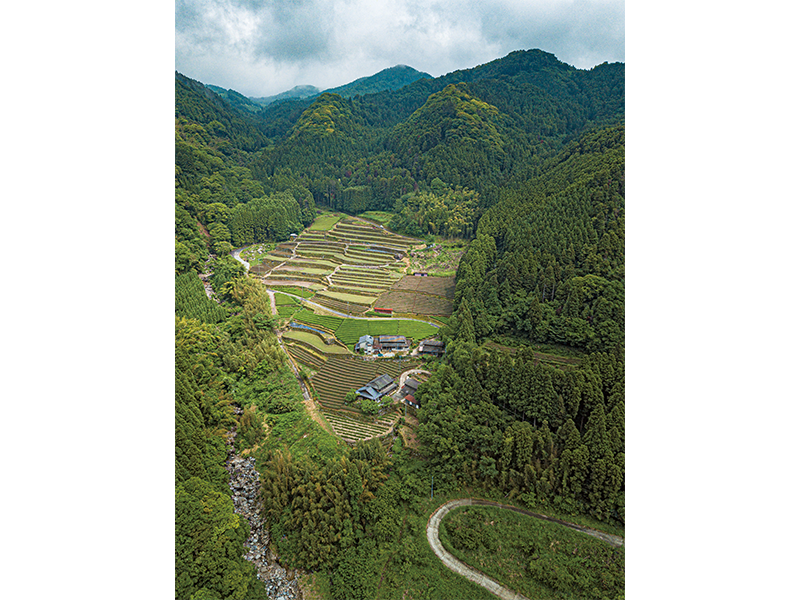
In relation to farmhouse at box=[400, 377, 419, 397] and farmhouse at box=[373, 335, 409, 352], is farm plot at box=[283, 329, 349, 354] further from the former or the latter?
farmhouse at box=[400, 377, 419, 397]

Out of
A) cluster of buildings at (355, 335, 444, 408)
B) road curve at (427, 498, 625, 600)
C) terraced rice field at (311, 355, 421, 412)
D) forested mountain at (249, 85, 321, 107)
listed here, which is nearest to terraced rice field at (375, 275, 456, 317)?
cluster of buildings at (355, 335, 444, 408)

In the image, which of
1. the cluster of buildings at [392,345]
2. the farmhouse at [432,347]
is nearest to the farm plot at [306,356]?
the cluster of buildings at [392,345]

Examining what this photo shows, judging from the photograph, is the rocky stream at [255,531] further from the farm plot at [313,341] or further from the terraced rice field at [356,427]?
the farm plot at [313,341]

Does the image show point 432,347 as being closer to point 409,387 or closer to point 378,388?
point 409,387

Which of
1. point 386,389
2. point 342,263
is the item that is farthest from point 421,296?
point 386,389
